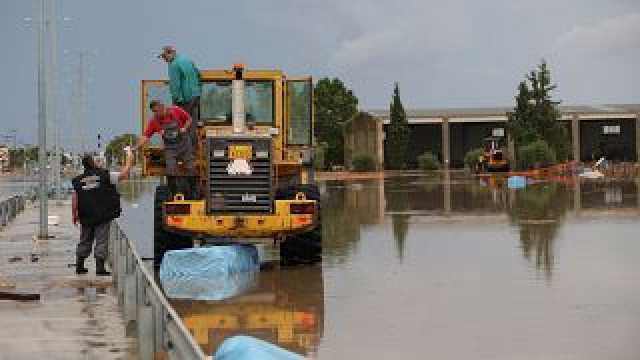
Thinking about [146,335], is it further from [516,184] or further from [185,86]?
[516,184]

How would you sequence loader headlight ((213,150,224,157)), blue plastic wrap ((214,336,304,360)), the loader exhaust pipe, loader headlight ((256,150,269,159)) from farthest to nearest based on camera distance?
the loader exhaust pipe < loader headlight ((256,150,269,159)) < loader headlight ((213,150,224,157)) < blue plastic wrap ((214,336,304,360))

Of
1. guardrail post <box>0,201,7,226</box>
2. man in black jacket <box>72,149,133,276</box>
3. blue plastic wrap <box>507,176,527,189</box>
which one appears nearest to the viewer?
man in black jacket <box>72,149,133,276</box>

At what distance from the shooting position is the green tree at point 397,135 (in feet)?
327

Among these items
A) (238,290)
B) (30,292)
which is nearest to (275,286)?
(238,290)

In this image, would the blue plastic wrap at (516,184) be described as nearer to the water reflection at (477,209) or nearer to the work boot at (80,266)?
the water reflection at (477,209)

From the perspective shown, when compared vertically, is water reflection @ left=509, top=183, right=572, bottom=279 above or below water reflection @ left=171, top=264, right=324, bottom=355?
above

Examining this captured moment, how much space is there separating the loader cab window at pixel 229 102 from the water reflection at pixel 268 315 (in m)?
3.37

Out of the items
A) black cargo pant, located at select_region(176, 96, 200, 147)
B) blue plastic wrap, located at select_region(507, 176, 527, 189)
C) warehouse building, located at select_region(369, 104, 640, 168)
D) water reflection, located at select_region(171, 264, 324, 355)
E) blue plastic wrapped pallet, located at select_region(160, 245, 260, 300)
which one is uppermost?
warehouse building, located at select_region(369, 104, 640, 168)

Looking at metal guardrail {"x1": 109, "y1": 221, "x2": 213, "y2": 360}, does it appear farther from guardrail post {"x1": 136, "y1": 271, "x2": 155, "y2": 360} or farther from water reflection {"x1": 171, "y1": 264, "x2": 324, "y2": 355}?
water reflection {"x1": 171, "y1": 264, "x2": 324, "y2": 355}

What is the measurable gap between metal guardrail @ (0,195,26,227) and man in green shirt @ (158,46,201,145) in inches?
473

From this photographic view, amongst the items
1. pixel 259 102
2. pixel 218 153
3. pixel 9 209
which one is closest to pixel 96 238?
pixel 218 153

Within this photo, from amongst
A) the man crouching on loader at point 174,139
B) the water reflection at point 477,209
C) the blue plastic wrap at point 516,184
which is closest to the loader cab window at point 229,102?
the man crouching on loader at point 174,139

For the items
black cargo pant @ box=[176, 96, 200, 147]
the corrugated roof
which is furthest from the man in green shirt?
the corrugated roof

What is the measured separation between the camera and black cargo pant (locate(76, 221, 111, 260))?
1686 centimetres
